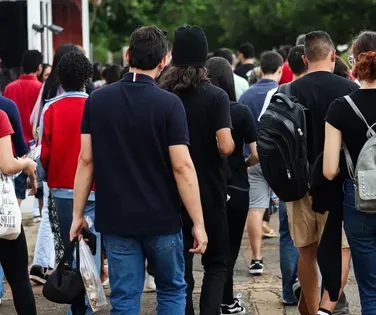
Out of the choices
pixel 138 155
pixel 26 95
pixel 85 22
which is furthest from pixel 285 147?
pixel 85 22

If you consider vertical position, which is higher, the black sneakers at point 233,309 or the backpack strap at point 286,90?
the backpack strap at point 286,90

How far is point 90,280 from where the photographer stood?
5.43 m

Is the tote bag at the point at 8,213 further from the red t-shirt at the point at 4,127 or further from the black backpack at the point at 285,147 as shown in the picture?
the black backpack at the point at 285,147

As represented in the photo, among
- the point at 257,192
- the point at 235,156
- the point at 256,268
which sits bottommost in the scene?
the point at 256,268

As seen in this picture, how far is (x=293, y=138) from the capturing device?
234 inches

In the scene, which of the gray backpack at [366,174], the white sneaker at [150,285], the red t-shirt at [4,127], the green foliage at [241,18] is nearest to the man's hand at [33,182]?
the red t-shirt at [4,127]

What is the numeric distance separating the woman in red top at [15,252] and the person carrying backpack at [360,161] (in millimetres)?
1761

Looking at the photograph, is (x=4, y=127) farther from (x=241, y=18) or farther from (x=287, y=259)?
(x=241, y=18)

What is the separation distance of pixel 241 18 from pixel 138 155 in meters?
38.4

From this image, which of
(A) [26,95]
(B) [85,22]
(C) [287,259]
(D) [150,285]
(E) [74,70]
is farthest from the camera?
(B) [85,22]

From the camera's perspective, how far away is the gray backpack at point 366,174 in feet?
16.9

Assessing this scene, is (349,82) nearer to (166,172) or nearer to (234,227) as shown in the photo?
(234,227)

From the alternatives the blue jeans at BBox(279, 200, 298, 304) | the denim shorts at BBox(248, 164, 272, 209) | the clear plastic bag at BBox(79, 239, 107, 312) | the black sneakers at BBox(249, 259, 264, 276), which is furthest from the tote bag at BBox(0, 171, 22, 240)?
the black sneakers at BBox(249, 259, 264, 276)

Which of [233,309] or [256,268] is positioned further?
[256,268]
